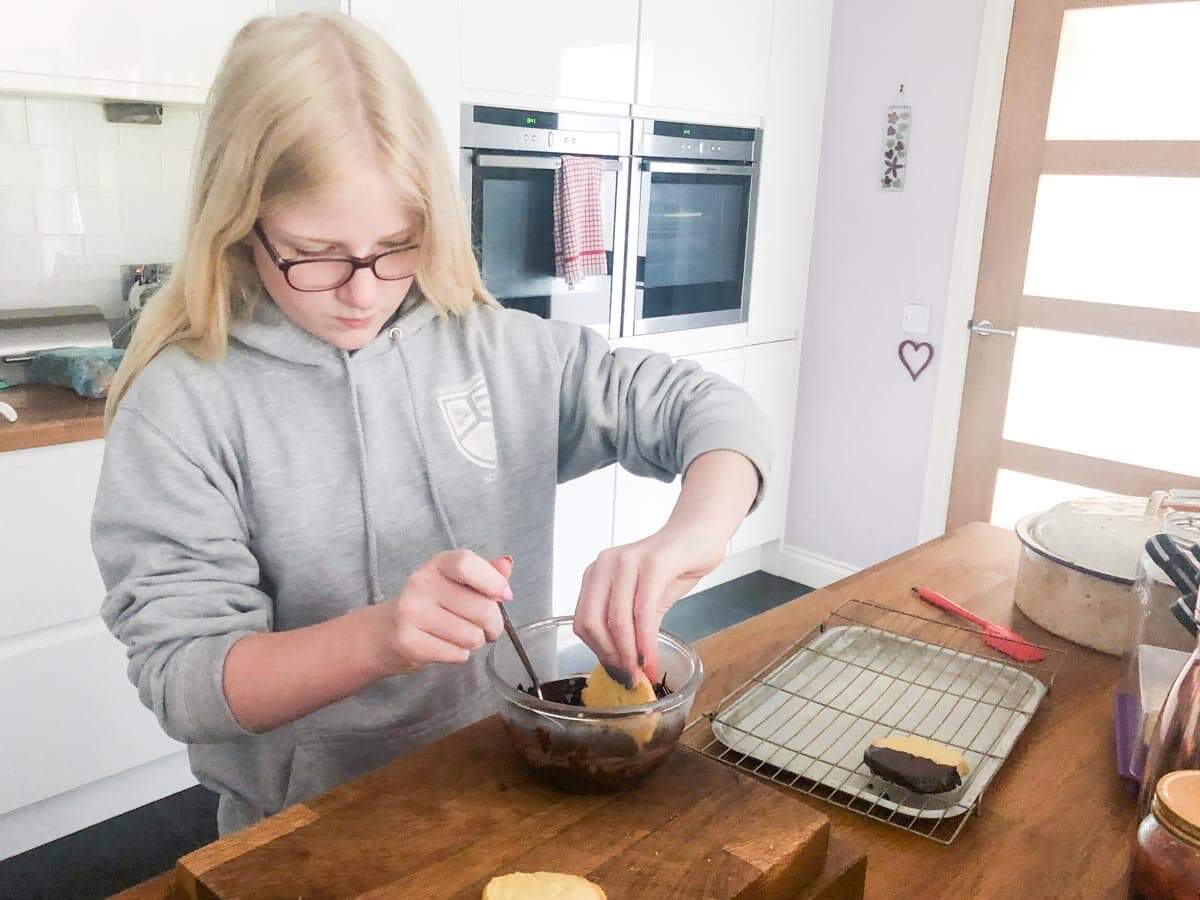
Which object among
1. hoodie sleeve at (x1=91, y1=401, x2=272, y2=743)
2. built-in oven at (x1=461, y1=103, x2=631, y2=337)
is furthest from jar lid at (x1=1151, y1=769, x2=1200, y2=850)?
built-in oven at (x1=461, y1=103, x2=631, y2=337)

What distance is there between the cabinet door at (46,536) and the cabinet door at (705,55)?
5.17 ft

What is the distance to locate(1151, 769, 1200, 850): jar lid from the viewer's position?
0.60 metres

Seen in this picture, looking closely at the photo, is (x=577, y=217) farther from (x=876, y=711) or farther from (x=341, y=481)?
(x=876, y=711)

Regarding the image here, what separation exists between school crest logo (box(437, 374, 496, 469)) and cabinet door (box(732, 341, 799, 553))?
6.98ft

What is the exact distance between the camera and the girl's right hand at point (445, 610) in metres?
0.70

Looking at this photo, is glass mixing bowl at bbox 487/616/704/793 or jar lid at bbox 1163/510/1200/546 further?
jar lid at bbox 1163/510/1200/546

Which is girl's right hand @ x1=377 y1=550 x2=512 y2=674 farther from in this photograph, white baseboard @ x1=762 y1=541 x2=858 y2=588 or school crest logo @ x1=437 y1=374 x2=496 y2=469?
white baseboard @ x1=762 y1=541 x2=858 y2=588

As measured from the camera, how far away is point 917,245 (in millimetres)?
2998

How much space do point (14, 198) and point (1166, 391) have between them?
8.92ft

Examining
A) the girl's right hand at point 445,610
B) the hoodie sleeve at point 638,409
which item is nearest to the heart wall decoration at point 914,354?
the hoodie sleeve at point 638,409

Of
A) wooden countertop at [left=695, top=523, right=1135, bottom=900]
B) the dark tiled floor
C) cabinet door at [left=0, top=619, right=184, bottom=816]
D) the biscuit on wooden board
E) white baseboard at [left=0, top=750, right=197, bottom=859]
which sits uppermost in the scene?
the biscuit on wooden board

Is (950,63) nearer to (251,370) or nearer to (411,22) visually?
(411,22)

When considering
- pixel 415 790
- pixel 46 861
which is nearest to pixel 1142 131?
pixel 415 790

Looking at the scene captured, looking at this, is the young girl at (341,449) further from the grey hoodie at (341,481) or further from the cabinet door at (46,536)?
the cabinet door at (46,536)
